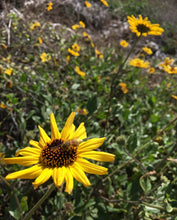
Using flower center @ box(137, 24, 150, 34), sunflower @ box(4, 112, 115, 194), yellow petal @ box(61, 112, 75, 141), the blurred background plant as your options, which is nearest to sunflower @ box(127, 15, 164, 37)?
flower center @ box(137, 24, 150, 34)

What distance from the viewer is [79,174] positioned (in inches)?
40.4

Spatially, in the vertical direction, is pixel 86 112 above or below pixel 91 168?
below

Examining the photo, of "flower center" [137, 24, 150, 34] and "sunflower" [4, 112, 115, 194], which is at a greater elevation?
"flower center" [137, 24, 150, 34]

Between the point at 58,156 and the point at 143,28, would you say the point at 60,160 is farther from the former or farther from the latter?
the point at 143,28

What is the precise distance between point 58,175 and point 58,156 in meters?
0.12

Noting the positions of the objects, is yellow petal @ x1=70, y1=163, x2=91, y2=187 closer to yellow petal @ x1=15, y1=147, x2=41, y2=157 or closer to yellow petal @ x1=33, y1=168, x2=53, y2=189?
yellow petal @ x1=33, y1=168, x2=53, y2=189

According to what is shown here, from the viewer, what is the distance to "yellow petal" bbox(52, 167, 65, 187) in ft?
3.03

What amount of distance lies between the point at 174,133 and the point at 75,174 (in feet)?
8.66

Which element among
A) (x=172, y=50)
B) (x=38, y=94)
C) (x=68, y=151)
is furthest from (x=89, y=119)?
(x=172, y=50)

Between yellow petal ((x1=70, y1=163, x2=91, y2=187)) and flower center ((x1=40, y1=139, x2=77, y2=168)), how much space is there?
4 centimetres

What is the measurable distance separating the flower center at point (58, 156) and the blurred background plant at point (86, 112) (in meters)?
0.34

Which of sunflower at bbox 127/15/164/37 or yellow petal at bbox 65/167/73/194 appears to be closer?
yellow petal at bbox 65/167/73/194

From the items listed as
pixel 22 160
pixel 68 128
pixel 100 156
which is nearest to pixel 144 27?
pixel 68 128

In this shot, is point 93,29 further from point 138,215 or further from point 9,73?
point 138,215
